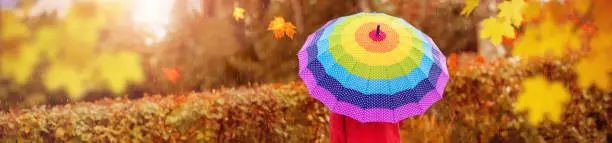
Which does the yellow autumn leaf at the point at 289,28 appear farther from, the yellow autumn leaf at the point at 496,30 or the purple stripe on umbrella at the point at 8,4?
the purple stripe on umbrella at the point at 8,4

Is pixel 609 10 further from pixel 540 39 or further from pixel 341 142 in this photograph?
pixel 341 142

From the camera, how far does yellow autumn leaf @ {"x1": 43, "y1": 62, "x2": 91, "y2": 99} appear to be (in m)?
5.02

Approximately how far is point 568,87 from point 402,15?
8.07 feet

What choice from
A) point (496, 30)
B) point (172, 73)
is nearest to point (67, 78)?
point (172, 73)

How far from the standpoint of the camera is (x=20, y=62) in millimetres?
4926

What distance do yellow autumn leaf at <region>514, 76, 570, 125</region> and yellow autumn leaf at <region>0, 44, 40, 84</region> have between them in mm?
4033

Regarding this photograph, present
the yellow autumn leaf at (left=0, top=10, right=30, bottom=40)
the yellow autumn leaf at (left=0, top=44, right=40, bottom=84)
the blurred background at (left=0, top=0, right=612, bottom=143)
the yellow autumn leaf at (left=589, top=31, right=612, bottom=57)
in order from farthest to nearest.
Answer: the yellow autumn leaf at (left=0, top=44, right=40, bottom=84) → the yellow autumn leaf at (left=0, top=10, right=30, bottom=40) → the blurred background at (left=0, top=0, right=612, bottom=143) → the yellow autumn leaf at (left=589, top=31, right=612, bottom=57)

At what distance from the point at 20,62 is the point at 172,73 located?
9.26ft

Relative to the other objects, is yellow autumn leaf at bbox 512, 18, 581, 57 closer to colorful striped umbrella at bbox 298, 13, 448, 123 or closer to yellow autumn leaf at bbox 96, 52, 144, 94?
colorful striped umbrella at bbox 298, 13, 448, 123

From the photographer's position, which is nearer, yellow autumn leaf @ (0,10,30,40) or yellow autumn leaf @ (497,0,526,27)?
yellow autumn leaf @ (497,0,526,27)

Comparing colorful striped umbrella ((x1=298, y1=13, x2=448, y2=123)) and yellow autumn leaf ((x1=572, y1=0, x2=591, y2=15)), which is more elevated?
yellow autumn leaf ((x1=572, y1=0, x2=591, y2=15))

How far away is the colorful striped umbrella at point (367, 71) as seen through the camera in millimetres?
3264

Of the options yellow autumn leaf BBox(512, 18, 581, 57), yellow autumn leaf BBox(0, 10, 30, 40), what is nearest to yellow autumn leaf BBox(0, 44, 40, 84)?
yellow autumn leaf BBox(0, 10, 30, 40)

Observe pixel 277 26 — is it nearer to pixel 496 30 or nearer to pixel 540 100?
pixel 540 100
